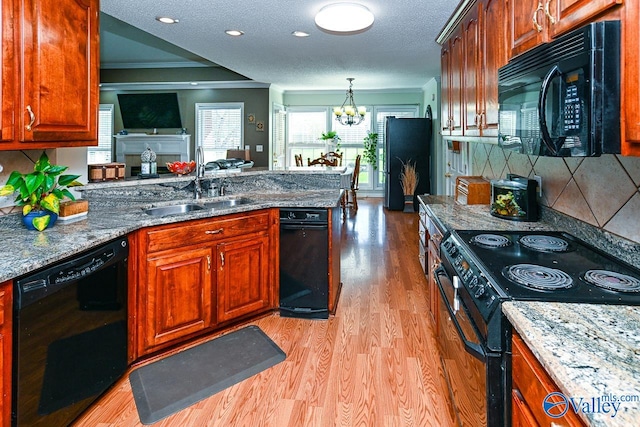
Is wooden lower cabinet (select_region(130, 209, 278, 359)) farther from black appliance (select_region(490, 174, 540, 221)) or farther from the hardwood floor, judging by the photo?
black appliance (select_region(490, 174, 540, 221))

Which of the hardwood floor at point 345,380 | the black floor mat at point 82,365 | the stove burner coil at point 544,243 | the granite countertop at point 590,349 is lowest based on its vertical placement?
the hardwood floor at point 345,380

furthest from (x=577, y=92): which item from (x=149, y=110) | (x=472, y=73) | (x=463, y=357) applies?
(x=149, y=110)

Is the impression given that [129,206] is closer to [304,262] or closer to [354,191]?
[304,262]

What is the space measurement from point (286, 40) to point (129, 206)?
2562 mm

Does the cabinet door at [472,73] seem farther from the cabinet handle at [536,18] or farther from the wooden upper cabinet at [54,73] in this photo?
the wooden upper cabinet at [54,73]

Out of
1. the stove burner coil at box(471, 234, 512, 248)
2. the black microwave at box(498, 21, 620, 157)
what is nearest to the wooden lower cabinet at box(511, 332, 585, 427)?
the black microwave at box(498, 21, 620, 157)

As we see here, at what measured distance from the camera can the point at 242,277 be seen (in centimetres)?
282

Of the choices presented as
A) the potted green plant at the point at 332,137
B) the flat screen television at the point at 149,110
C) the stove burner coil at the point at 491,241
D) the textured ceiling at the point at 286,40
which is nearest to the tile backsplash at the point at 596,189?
the stove burner coil at the point at 491,241

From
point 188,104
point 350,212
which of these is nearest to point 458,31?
point 350,212

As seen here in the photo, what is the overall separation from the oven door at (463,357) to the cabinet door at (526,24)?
1004 mm

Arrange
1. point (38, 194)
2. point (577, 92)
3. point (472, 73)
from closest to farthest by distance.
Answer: point (577, 92) → point (38, 194) → point (472, 73)

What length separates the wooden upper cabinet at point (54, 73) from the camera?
183 cm

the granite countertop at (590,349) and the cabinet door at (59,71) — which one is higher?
the cabinet door at (59,71)

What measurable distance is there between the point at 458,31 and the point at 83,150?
284 cm
